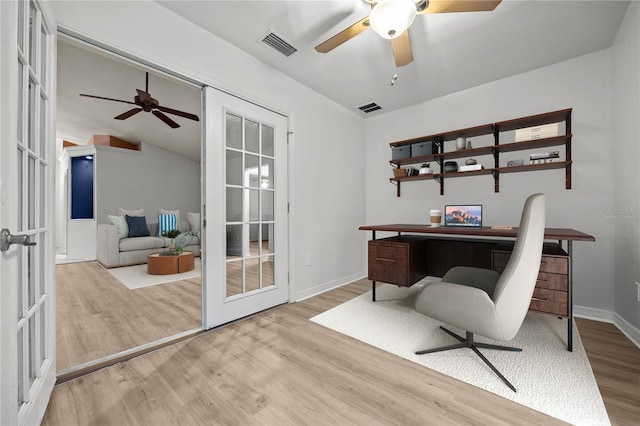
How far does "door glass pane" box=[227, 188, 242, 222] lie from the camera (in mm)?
2297

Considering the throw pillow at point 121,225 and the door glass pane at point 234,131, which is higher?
the door glass pane at point 234,131

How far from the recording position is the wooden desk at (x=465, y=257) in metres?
1.72

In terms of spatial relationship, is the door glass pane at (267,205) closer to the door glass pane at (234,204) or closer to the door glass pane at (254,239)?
the door glass pane at (254,239)

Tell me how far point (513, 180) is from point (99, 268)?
647 centimetres

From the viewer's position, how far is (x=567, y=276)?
1.70 metres

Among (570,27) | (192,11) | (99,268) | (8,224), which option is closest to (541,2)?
(570,27)

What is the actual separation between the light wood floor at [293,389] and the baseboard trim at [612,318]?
0.09 meters

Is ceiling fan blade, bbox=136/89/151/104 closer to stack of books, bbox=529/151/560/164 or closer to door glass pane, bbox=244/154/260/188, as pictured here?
door glass pane, bbox=244/154/260/188

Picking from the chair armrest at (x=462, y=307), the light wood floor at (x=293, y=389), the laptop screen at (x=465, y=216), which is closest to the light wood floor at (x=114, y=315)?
the light wood floor at (x=293, y=389)

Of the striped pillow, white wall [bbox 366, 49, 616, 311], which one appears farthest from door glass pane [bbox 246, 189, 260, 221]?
the striped pillow

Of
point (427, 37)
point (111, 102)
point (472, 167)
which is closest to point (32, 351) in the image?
point (427, 37)

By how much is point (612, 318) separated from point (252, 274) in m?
3.27

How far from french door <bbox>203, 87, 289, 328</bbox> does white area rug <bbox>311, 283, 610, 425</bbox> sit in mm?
718

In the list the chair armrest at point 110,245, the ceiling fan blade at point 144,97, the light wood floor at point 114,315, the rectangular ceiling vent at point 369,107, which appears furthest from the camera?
the chair armrest at point 110,245
